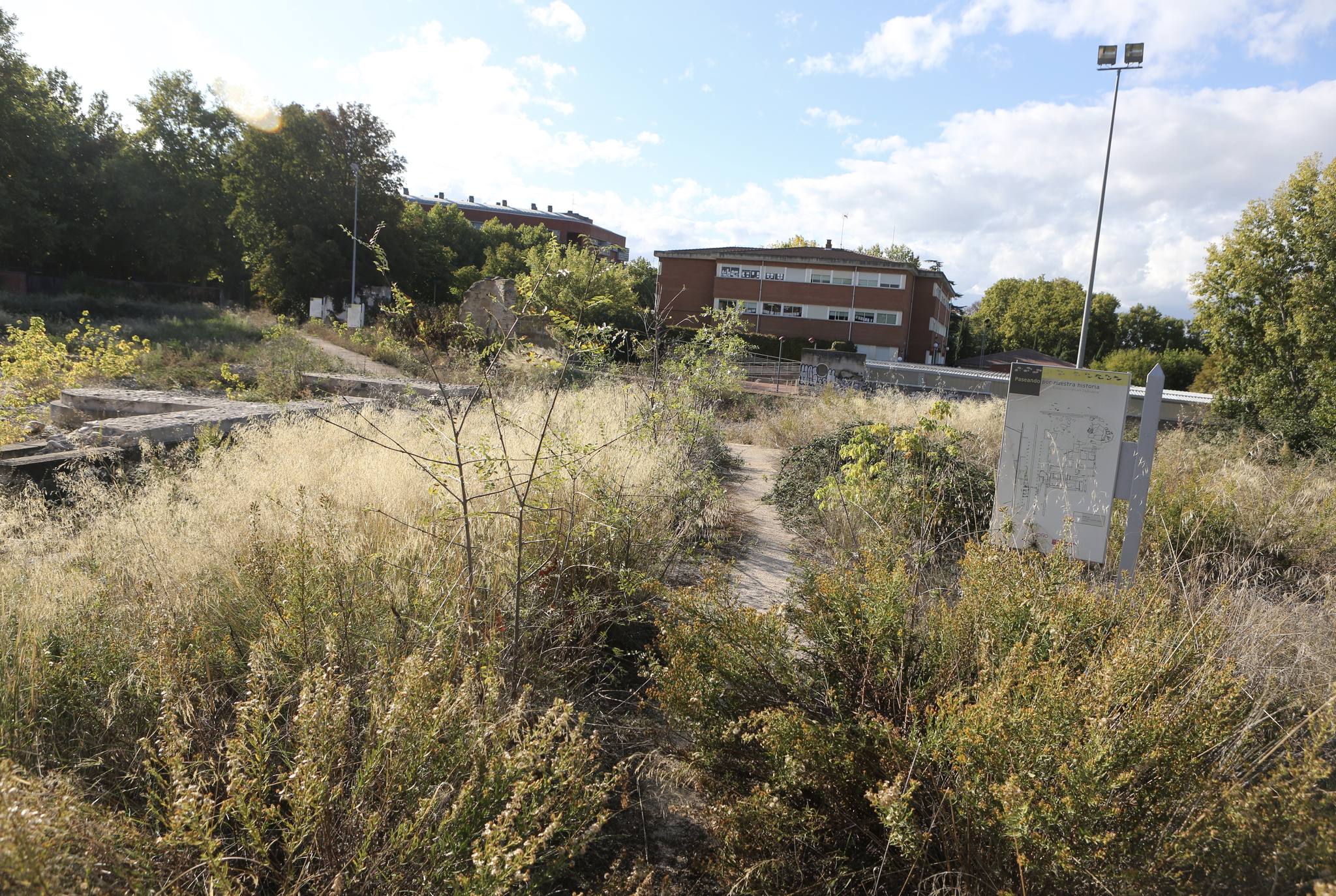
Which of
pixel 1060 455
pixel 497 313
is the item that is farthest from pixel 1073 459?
pixel 497 313

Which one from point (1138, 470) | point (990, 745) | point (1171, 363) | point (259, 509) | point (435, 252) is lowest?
point (990, 745)

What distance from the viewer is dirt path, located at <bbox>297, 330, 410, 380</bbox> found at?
14977mm

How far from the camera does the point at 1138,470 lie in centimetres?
442

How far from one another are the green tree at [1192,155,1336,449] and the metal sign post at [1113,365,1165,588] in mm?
9247

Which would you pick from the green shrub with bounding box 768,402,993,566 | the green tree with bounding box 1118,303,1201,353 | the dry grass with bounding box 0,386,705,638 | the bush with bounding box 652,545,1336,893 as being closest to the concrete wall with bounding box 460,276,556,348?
the green shrub with bounding box 768,402,993,566

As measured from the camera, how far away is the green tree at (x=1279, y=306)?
12266 mm

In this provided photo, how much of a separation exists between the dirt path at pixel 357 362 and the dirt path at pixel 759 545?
7367 mm

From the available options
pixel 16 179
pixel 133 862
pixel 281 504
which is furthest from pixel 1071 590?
pixel 16 179

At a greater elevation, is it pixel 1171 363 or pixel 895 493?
pixel 1171 363

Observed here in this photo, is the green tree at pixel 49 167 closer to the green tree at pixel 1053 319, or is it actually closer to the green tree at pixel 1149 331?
the green tree at pixel 1053 319

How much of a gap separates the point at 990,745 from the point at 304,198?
1508 inches

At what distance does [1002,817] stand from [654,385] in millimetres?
6797

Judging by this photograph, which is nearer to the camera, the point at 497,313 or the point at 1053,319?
the point at 497,313

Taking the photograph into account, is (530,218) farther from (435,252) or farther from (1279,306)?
(1279,306)
